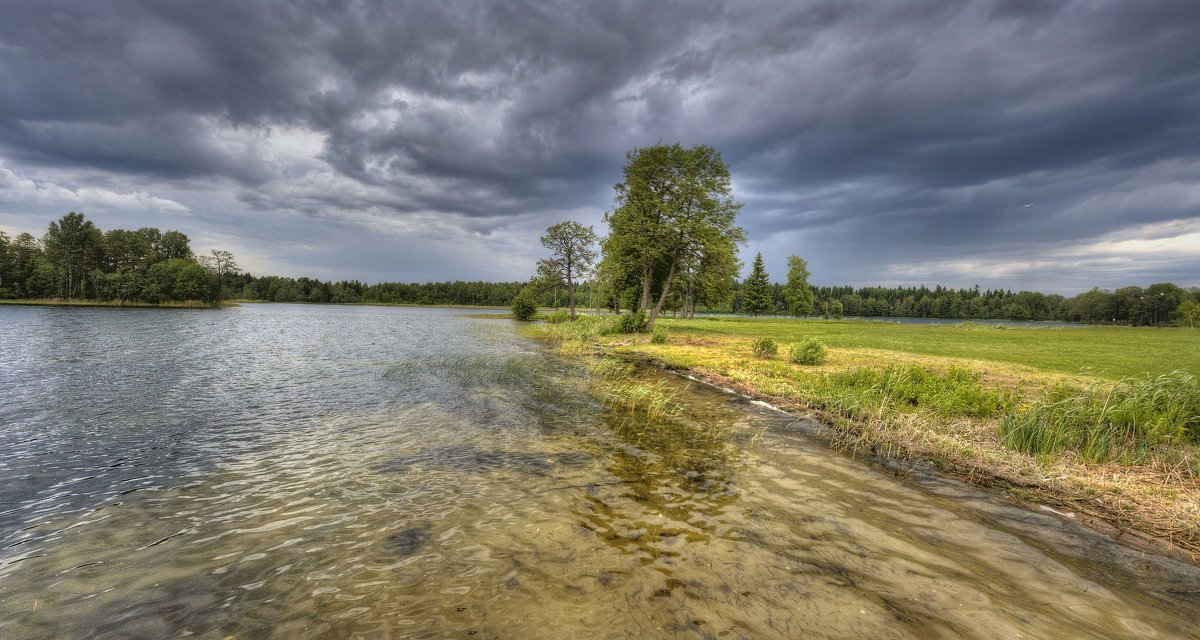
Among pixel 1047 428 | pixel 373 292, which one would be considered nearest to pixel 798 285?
pixel 1047 428

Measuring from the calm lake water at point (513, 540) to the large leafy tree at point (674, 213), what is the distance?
27.6m

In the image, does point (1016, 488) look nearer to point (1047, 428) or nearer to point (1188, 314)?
point (1047, 428)

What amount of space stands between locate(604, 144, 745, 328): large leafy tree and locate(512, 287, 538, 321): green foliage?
35.5 metres

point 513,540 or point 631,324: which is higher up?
point 631,324

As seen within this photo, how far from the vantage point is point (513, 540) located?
5977mm

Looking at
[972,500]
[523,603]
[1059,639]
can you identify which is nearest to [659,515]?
[523,603]

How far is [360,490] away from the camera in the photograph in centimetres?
750

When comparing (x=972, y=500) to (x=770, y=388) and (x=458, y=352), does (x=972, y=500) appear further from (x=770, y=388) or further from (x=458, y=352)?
(x=458, y=352)

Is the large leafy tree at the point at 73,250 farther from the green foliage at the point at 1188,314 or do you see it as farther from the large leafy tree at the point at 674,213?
the green foliage at the point at 1188,314

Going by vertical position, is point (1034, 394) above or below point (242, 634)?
above

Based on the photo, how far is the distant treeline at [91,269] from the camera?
281 ft

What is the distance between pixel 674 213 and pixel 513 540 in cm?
3539

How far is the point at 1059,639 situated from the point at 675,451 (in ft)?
21.4

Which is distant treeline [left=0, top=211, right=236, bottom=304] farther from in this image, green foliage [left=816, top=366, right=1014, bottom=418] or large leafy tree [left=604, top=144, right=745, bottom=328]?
green foliage [left=816, top=366, right=1014, bottom=418]
